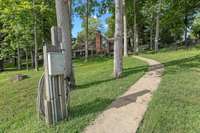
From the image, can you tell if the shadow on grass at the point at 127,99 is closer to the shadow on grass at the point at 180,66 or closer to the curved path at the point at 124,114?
the curved path at the point at 124,114

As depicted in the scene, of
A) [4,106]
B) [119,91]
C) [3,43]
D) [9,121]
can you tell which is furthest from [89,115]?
[3,43]

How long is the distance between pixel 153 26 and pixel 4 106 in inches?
1447

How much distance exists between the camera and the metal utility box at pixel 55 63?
509 cm

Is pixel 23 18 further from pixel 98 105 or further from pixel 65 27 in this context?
pixel 98 105

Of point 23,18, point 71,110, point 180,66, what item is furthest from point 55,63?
point 23,18

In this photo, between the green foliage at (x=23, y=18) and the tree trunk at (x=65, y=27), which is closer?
the tree trunk at (x=65, y=27)

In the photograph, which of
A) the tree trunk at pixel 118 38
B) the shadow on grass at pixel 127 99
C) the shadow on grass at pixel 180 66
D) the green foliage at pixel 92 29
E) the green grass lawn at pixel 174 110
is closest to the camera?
the green grass lawn at pixel 174 110

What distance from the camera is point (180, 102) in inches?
251

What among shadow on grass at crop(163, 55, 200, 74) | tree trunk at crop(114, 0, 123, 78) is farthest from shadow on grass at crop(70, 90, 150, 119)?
shadow on grass at crop(163, 55, 200, 74)

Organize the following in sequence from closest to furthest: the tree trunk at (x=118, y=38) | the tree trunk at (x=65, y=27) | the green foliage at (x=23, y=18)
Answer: the tree trunk at (x=65, y=27) < the tree trunk at (x=118, y=38) < the green foliage at (x=23, y=18)

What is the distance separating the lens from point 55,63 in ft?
16.8

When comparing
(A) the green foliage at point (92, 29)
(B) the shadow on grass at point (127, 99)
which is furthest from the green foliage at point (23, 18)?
(A) the green foliage at point (92, 29)

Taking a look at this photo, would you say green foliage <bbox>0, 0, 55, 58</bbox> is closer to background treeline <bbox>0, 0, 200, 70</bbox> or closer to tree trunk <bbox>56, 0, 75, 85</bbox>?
background treeline <bbox>0, 0, 200, 70</bbox>

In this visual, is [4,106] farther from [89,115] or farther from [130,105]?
[130,105]
